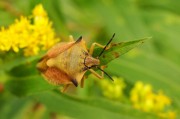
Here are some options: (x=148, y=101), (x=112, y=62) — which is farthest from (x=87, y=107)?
(x=112, y=62)

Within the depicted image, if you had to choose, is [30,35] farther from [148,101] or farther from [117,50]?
[148,101]

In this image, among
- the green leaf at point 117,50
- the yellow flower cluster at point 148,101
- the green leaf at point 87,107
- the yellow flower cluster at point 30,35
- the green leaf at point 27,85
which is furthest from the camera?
the yellow flower cluster at point 148,101

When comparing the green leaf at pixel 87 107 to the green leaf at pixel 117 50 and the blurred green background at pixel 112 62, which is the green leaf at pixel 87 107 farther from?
the green leaf at pixel 117 50

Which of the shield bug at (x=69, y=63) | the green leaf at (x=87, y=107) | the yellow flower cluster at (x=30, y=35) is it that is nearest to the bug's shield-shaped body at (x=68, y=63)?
the shield bug at (x=69, y=63)

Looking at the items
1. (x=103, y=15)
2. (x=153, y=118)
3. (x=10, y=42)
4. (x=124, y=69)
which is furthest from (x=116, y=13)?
(x=10, y=42)

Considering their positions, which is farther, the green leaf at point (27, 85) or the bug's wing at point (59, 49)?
the green leaf at point (27, 85)

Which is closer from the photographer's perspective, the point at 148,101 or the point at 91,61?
the point at 91,61

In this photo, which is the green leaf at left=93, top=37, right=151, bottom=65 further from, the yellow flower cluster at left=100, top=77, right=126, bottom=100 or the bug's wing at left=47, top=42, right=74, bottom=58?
the yellow flower cluster at left=100, top=77, right=126, bottom=100

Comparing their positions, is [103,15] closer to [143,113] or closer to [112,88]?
[112,88]
